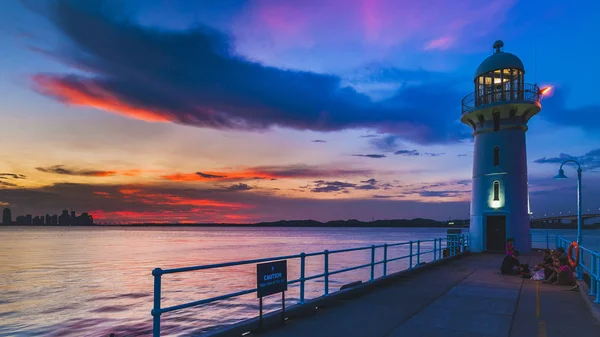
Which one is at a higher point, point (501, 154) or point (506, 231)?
point (501, 154)

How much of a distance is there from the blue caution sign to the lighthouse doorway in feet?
72.8

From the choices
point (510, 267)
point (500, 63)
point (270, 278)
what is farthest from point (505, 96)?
point (270, 278)

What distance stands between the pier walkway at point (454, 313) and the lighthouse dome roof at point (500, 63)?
17573 mm

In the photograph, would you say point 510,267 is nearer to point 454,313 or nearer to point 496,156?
point 454,313

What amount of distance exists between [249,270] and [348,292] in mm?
27238

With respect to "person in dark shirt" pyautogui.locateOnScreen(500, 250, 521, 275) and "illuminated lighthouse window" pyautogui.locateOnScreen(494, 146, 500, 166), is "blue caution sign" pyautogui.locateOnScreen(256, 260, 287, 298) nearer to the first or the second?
"person in dark shirt" pyautogui.locateOnScreen(500, 250, 521, 275)

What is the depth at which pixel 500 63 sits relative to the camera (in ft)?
85.8

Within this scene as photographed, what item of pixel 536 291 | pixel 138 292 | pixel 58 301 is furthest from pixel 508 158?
pixel 58 301

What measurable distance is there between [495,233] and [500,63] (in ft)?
36.3

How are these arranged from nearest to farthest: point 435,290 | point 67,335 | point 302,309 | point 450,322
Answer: point 450,322 < point 302,309 < point 435,290 < point 67,335

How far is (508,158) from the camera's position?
2528cm

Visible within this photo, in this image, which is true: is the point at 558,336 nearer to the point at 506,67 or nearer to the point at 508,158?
the point at 508,158

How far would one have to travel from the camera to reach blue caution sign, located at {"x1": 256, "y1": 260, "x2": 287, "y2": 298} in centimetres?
707

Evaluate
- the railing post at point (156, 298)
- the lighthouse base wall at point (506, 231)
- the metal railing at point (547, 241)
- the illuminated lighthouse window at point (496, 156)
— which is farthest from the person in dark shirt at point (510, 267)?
the railing post at point (156, 298)
